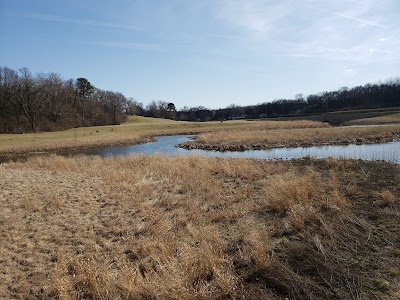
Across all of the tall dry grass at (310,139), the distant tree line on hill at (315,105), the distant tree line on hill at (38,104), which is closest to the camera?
the tall dry grass at (310,139)

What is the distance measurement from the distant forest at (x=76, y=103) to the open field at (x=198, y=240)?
63.4m

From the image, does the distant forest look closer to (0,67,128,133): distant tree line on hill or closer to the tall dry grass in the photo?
(0,67,128,133): distant tree line on hill

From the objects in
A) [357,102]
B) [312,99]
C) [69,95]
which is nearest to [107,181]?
[69,95]

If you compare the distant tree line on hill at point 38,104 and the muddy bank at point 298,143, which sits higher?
the distant tree line on hill at point 38,104

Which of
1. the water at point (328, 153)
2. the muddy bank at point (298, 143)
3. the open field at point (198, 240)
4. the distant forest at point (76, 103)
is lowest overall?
the water at point (328, 153)

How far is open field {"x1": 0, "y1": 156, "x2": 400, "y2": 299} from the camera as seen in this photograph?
5.38m

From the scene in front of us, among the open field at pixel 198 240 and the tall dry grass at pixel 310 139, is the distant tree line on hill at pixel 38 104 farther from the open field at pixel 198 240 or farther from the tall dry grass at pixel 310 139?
the open field at pixel 198 240

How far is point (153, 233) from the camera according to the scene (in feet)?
27.0

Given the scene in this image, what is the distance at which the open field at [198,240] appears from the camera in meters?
5.38

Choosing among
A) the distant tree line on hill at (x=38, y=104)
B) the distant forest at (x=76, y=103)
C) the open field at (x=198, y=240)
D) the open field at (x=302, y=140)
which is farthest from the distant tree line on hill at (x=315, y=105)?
the open field at (x=198, y=240)

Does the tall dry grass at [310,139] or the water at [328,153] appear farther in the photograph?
the tall dry grass at [310,139]

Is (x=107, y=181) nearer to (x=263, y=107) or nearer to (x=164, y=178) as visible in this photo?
(x=164, y=178)

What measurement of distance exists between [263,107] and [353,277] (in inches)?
6443

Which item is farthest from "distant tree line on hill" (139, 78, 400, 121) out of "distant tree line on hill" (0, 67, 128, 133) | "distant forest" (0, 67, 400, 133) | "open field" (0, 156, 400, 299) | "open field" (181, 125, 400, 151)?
"open field" (0, 156, 400, 299)
